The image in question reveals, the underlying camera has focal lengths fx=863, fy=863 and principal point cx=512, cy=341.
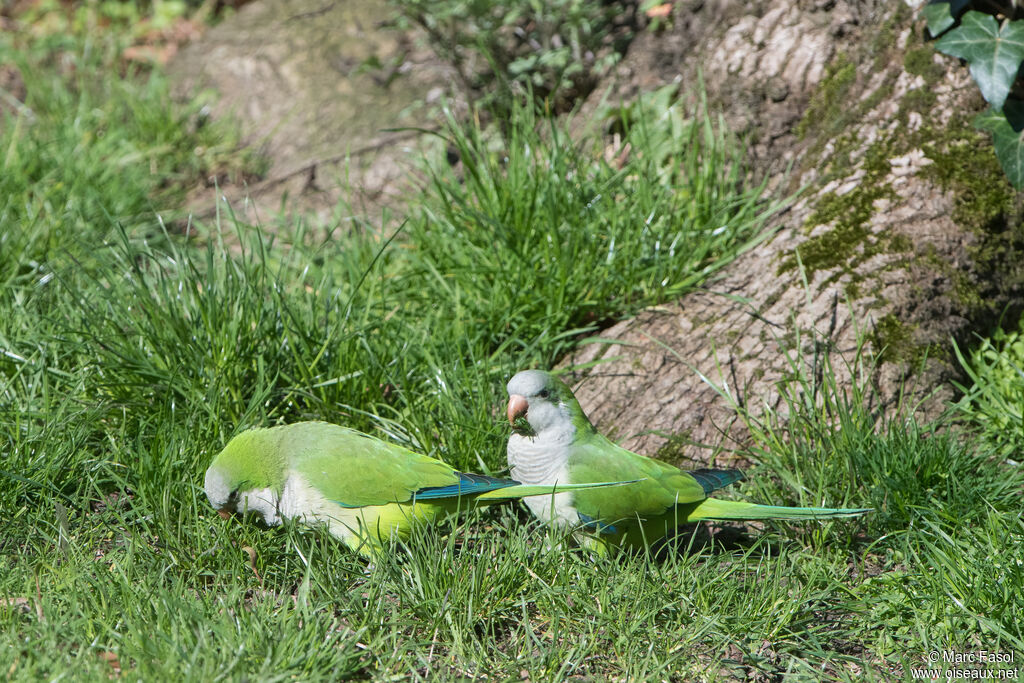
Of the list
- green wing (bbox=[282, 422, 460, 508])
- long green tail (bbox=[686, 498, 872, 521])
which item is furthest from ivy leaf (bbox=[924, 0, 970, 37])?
green wing (bbox=[282, 422, 460, 508])

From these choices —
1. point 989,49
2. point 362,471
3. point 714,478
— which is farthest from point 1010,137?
point 362,471

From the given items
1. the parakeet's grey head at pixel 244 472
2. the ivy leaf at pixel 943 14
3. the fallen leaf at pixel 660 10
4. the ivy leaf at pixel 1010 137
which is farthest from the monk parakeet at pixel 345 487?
the fallen leaf at pixel 660 10

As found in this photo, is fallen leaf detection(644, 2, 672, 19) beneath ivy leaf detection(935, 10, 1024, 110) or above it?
beneath

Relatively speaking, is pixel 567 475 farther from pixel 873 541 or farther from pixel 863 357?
pixel 863 357

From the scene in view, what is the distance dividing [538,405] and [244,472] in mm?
939

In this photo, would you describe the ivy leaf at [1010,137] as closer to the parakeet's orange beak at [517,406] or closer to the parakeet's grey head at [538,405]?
the parakeet's grey head at [538,405]

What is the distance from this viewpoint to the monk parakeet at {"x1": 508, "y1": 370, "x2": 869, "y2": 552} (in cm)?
268

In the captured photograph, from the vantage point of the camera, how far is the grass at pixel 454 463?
97.1 inches

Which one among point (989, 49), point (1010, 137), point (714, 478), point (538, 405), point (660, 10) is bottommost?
point (714, 478)

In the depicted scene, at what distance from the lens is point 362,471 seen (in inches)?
107

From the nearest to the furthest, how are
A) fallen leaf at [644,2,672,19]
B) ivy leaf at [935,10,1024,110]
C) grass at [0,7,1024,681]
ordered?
grass at [0,7,1024,681]
ivy leaf at [935,10,1024,110]
fallen leaf at [644,2,672,19]

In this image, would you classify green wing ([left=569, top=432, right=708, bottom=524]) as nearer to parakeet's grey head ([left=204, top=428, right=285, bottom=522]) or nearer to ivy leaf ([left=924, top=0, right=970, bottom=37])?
parakeet's grey head ([left=204, top=428, right=285, bottom=522])

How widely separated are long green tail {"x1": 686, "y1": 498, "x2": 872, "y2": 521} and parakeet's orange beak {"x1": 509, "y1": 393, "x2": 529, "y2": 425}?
0.63 meters

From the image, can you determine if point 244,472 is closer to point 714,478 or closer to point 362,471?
point 362,471
